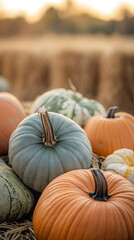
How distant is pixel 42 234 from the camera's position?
126 cm

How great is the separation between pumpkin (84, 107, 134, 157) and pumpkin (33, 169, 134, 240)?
945 mm

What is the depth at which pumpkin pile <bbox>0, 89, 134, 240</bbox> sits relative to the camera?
1180 mm

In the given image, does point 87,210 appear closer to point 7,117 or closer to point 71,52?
point 7,117

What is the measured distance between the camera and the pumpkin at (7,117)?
219 cm

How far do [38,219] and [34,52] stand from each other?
6236 millimetres

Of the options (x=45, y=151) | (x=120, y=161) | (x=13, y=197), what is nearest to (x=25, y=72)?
(x=120, y=161)

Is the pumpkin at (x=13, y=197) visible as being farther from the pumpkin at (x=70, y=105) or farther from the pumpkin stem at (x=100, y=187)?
the pumpkin at (x=70, y=105)

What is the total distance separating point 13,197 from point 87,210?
0.55 metres

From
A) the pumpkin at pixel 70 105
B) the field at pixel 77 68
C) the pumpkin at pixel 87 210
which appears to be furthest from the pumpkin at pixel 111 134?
the field at pixel 77 68

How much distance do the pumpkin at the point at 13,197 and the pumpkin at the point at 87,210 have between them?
25 centimetres

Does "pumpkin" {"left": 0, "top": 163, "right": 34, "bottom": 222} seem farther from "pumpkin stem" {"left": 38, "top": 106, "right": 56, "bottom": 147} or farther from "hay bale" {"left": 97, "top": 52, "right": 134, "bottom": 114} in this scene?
"hay bale" {"left": 97, "top": 52, "right": 134, "bottom": 114}

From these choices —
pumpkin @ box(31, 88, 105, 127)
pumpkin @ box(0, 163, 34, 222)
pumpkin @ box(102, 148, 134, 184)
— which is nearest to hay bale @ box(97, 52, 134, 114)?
pumpkin @ box(31, 88, 105, 127)

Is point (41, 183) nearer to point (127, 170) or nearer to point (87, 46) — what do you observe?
point (127, 170)

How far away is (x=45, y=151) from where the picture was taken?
1.63 meters
